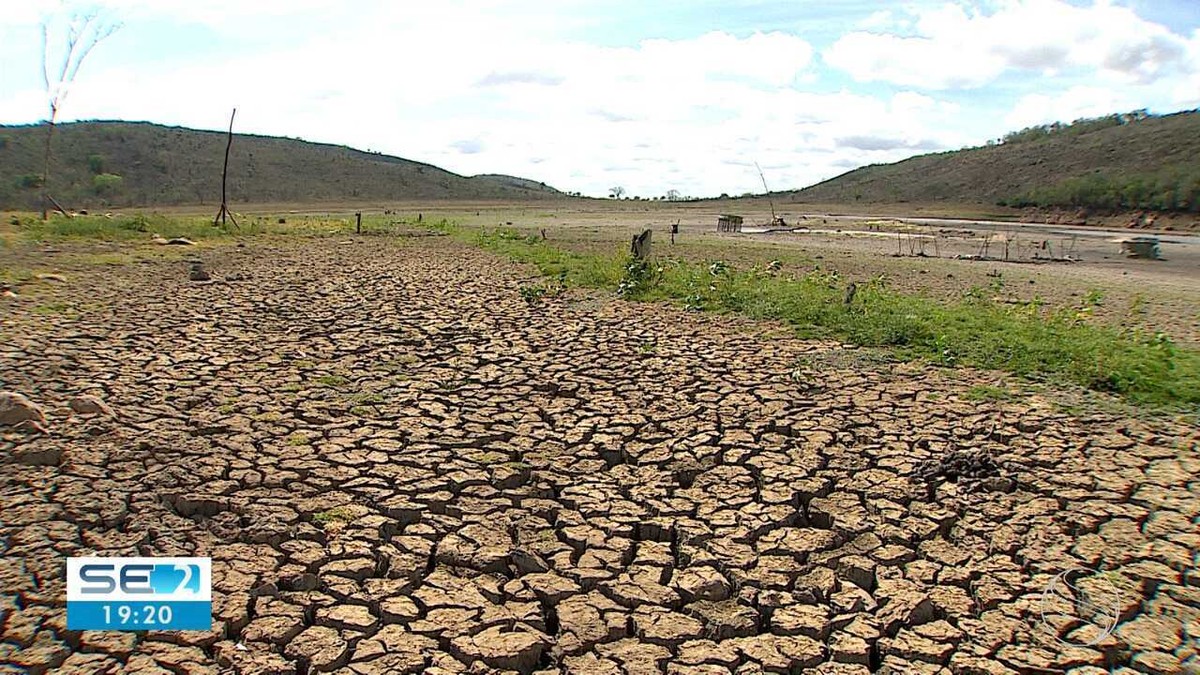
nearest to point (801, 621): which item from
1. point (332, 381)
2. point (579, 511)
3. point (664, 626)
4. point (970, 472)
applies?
point (664, 626)

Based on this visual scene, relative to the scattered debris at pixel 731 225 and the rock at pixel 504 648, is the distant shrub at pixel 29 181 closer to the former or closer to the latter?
the scattered debris at pixel 731 225

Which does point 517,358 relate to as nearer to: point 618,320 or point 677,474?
point 618,320

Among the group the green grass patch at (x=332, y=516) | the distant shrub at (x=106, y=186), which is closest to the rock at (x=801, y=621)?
the green grass patch at (x=332, y=516)

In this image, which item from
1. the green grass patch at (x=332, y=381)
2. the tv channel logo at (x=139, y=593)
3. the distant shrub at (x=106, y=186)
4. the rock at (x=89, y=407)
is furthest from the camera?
the distant shrub at (x=106, y=186)

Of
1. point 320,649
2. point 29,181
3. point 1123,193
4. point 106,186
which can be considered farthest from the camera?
point 106,186

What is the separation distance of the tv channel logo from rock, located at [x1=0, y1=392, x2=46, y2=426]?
1.81 m

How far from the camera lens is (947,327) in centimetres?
793

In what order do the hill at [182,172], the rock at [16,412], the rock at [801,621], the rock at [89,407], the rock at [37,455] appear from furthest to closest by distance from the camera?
the hill at [182,172], the rock at [89,407], the rock at [16,412], the rock at [37,455], the rock at [801,621]

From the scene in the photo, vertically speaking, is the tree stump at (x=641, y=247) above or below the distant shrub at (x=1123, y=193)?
below

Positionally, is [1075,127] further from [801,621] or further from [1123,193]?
[801,621]

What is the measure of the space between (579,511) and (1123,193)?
4011cm

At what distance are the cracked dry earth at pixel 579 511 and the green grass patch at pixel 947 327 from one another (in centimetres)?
73

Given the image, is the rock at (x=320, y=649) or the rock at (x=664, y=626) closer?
the rock at (x=320, y=649)

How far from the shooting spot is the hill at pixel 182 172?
148ft
